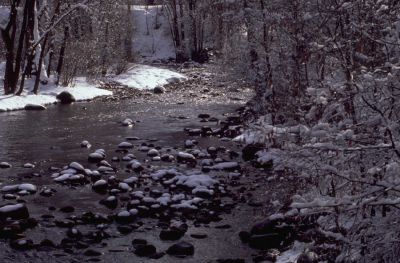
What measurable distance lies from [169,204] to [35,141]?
6659mm

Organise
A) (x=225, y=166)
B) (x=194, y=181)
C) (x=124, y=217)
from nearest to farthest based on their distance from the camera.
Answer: (x=124, y=217)
(x=194, y=181)
(x=225, y=166)

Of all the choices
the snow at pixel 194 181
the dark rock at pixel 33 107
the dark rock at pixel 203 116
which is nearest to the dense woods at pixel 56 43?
the dark rock at pixel 33 107

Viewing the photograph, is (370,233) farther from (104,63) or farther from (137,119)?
(104,63)

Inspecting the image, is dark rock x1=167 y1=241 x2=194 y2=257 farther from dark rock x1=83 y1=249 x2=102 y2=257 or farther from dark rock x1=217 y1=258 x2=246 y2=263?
dark rock x1=83 y1=249 x2=102 y2=257

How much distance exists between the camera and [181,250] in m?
6.70

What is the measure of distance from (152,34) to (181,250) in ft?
161

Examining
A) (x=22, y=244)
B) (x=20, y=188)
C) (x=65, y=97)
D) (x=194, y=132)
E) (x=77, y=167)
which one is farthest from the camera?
(x=65, y=97)

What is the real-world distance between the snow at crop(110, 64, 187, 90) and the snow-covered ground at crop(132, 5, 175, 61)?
14061 mm

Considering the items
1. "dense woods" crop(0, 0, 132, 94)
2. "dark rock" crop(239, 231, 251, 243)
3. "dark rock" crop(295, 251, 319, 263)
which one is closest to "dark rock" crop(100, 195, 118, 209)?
"dark rock" crop(239, 231, 251, 243)

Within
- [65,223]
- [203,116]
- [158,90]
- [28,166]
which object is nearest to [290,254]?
[65,223]

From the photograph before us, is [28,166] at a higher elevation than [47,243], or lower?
higher

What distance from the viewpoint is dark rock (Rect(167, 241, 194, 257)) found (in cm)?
668

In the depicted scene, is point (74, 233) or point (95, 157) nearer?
point (74, 233)

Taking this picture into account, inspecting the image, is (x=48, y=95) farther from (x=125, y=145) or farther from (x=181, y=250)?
(x=181, y=250)
